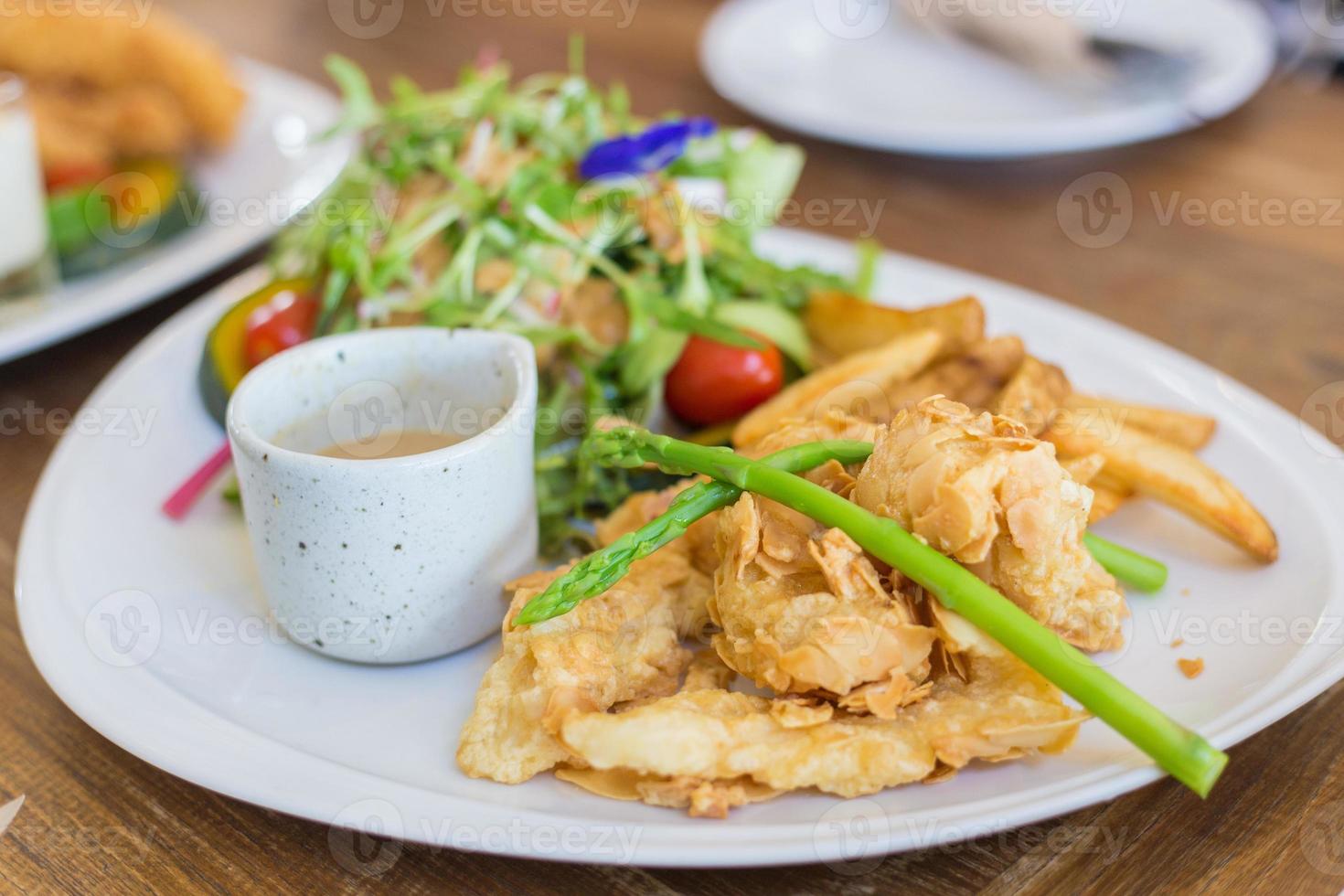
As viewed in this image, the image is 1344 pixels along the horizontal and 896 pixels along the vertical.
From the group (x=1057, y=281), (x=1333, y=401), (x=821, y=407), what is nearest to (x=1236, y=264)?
(x=1057, y=281)

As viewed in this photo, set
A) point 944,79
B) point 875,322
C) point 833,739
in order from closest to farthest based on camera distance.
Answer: point 833,739 → point 875,322 → point 944,79

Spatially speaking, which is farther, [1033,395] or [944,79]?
[944,79]

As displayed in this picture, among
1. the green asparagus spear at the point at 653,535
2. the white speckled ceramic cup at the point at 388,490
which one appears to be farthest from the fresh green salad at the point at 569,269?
the green asparagus spear at the point at 653,535

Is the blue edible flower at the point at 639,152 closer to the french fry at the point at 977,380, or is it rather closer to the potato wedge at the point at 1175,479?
the french fry at the point at 977,380

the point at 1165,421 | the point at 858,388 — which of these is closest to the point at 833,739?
the point at 858,388

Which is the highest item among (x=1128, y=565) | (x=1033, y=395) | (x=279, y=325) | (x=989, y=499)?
(x=989, y=499)

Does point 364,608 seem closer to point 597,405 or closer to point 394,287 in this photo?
point 597,405

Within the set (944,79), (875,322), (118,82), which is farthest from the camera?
(944,79)

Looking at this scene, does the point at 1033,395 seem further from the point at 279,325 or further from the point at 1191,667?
the point at 279,325
